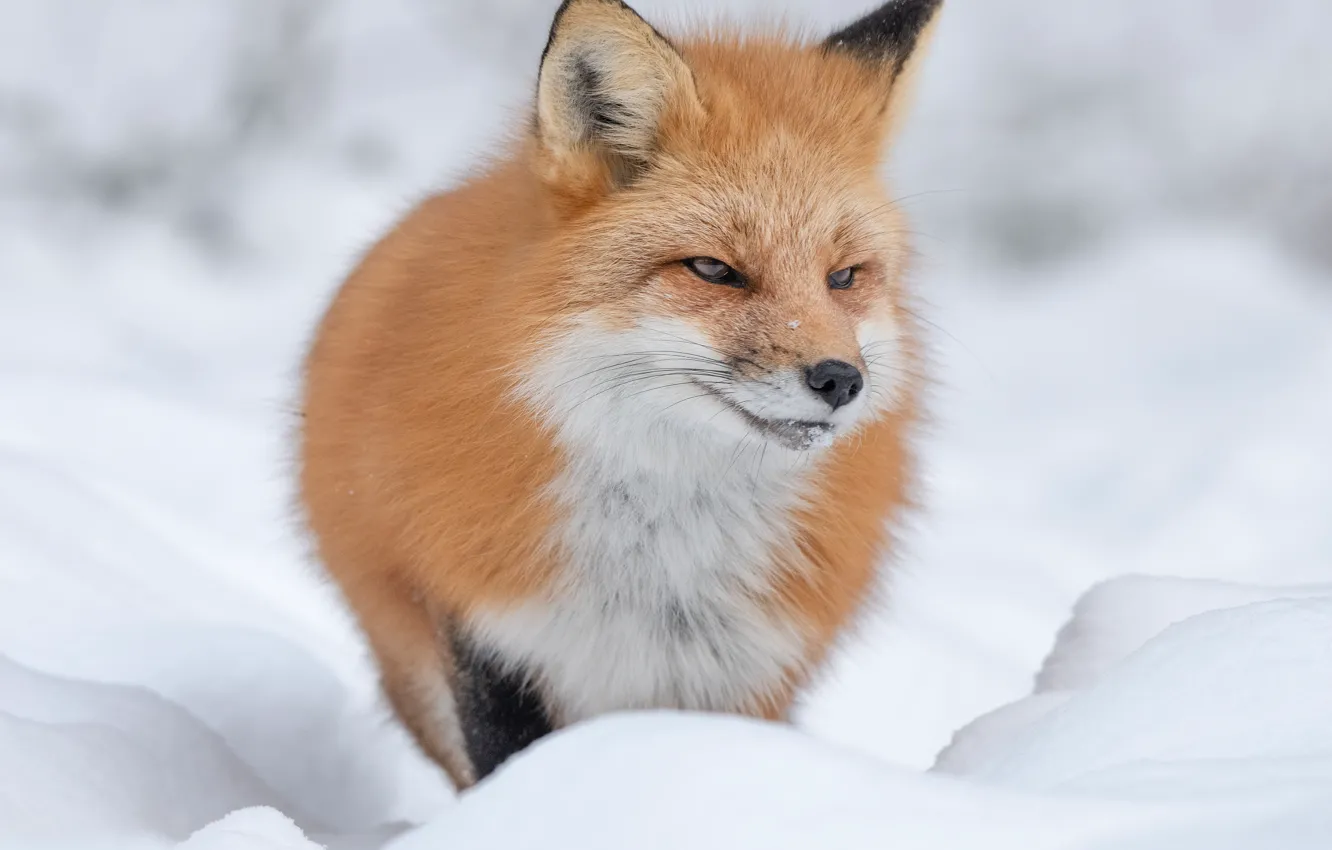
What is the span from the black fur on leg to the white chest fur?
54 mm

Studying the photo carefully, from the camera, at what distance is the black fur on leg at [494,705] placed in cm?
236

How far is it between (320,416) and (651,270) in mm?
915

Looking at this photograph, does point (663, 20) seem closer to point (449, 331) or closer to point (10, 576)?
point (449, 331)

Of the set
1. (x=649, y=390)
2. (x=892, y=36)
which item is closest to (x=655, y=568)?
(x=649, y=390)

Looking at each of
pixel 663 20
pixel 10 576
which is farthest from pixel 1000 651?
pixel 10 576

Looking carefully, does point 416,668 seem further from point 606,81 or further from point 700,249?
point 606,81

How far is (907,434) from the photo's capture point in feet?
8.31

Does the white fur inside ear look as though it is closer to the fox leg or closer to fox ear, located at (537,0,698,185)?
fox ear, located at (537,0,698,185)

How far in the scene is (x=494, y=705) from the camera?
240 cm

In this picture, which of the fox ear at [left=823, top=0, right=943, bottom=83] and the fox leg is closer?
the fox ear at [left=823, top=0, right=943, bottom=83]

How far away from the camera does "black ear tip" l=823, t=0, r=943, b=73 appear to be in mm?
2439

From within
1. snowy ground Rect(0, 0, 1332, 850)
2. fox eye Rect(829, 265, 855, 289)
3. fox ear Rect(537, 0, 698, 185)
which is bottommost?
snowy ground Rect(0, 0, 1332, 850)

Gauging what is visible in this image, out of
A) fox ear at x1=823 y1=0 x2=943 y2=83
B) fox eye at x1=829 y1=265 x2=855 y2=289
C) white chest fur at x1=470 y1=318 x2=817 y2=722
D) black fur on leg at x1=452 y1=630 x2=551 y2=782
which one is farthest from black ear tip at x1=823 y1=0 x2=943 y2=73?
black fur on leg at x1=452 y1=630 x2=551 y2=782

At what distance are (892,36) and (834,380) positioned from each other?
88 cm
